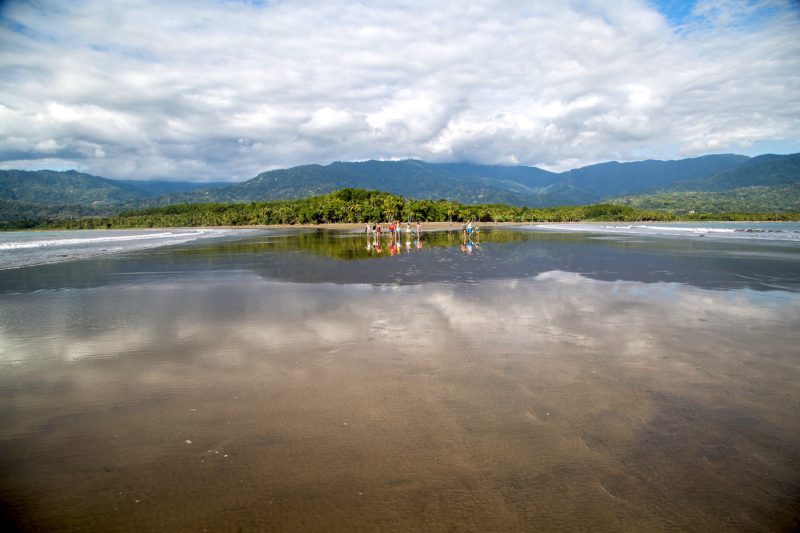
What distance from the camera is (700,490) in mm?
4953

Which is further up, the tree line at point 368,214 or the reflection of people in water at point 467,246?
the tree line at point 368,214

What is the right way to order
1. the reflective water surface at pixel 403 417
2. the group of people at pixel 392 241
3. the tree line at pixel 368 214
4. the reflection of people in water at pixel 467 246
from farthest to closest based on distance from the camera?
1. the tree line at pixel 368 214
2. the group of people at pixel 392 241
3. the reflection of people in water at pixel 467 246
4. the reflective water surface at pixel 403 417

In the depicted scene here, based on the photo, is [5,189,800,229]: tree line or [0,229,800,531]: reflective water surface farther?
[5,189,800,229]: tree line

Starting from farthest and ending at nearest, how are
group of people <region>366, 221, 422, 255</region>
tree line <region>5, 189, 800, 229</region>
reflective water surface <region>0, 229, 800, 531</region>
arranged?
1. tree line <region>5, 189, 800, 229</region>
2. group of people <region>366, 221, 422, 255</region>
3. reflective water surface <region>0, 229, 800, 531</region>

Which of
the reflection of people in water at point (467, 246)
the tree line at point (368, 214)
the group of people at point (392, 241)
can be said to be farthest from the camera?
the tree line at point (368, 214)

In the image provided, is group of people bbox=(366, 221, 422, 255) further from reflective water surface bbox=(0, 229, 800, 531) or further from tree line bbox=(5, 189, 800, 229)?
tree line bbox=(5, 189, 800, 229)

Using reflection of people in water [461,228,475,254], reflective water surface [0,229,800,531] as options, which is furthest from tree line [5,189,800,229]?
reflective water surface [0,229,800,531]

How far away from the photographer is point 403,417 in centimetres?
676

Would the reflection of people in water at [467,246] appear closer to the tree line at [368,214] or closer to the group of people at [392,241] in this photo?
the group of people at [392,241]

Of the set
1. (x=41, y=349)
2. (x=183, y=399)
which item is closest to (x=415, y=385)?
(x=183, y=399)

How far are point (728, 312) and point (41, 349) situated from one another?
19818mm

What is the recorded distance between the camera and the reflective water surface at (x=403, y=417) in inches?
187

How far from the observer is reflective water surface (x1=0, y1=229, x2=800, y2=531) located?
4738mm

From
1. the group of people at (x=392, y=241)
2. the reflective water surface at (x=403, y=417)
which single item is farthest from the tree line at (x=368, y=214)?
the reflective water surface at (x=403, y=417)
